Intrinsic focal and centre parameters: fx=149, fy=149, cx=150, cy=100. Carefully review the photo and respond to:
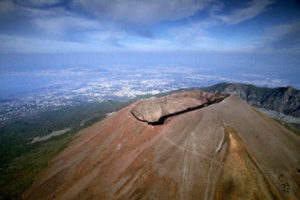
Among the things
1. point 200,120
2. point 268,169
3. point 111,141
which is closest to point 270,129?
point 268,169

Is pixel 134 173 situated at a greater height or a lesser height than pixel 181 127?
lesser

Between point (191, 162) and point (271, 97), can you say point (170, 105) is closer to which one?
point (191, 162)

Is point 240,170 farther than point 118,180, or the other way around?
point 118,180

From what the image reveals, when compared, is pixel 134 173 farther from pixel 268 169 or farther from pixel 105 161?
pixel 268 169

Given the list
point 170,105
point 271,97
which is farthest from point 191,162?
point 271,97

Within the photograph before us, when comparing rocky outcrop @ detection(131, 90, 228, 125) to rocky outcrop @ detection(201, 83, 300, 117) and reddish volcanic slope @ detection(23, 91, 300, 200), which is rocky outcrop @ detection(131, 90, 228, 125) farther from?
rocky outcrop @ detection(201, 83, 300, 117)

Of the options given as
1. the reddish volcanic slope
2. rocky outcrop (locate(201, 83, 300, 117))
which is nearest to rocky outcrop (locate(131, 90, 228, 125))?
the reddish volcanic slope
